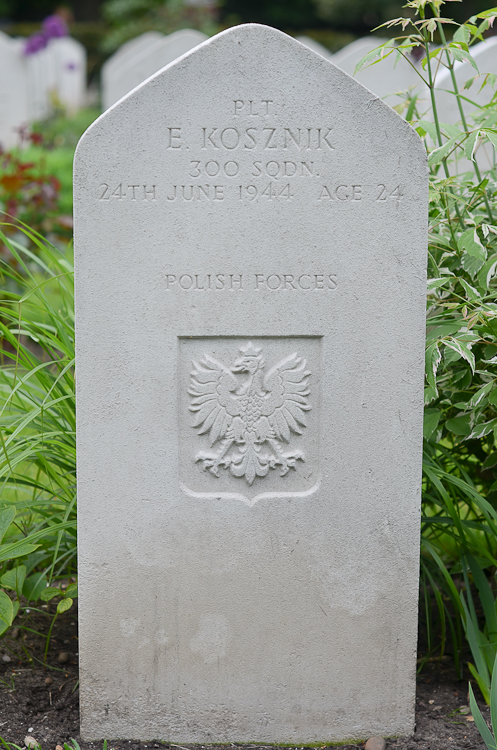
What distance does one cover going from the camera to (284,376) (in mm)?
1869

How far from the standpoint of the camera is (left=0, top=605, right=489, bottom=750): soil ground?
6.22 ft

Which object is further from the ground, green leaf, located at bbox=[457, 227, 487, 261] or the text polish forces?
green leaf, located at bbox=[457, 227, 487, 261]

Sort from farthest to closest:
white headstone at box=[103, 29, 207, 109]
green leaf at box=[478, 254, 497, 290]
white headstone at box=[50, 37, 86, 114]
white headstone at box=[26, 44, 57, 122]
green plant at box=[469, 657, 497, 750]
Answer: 1. white headstone at box=[50, 37, 86, 114]
2. white headstone at box=[26, 44, 57, 122]
3. white headstone at box=[103, 29, 207, 109]
4. green leaf at box=[478, 254, 497, 290]
5. green plant at box=[469, 657, 497, 750]

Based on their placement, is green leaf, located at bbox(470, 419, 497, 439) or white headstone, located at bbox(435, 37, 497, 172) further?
white headstone, located at bbox(435, 37, 497, 172)

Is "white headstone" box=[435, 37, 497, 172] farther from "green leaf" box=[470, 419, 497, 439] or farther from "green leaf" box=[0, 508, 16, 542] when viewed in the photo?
"green leaf" box=[0, 508, 16, 542]

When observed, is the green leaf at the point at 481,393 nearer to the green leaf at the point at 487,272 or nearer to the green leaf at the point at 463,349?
the green leaf at the point at 463,349

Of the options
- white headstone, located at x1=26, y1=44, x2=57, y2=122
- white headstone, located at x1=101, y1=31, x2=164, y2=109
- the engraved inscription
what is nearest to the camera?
the engraved inscription

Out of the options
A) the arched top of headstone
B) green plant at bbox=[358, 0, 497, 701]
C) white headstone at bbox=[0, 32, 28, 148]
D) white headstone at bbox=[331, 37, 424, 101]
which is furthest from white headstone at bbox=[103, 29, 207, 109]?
the arched top of headstone

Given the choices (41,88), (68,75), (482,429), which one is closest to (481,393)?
(482,429)

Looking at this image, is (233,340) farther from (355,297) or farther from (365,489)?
(365,489)

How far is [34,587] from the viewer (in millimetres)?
2131

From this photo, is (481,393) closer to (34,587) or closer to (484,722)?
(484,722)

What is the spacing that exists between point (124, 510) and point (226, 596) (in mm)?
350

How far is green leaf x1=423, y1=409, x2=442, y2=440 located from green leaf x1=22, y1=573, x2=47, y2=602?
1.17 metres
